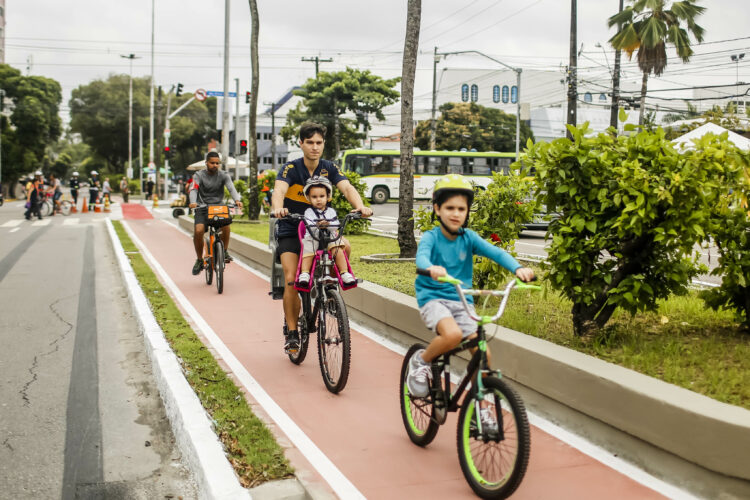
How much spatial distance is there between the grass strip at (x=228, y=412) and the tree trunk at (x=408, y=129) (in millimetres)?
4325

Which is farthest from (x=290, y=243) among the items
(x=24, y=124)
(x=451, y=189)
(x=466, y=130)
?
(x=466, y=130)

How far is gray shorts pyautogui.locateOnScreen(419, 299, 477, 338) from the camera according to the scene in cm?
418

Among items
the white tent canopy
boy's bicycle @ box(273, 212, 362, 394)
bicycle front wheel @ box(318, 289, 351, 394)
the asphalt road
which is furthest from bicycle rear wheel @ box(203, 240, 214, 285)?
the white tent canopy

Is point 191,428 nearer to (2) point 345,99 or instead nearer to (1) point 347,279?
(1) point 347,279

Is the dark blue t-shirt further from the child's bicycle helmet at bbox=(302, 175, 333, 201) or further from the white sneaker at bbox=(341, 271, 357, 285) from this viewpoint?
the white sneaker at bbox=(341, 271, 357, 285)

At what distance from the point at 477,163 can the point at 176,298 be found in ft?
116

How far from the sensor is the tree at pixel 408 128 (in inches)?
468

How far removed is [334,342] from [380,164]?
128 feet

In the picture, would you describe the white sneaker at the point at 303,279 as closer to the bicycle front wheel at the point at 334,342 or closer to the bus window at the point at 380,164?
the bicycle front wheel at the point at 334,342

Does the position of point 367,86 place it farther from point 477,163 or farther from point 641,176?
point 641,176

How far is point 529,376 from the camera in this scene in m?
5.11

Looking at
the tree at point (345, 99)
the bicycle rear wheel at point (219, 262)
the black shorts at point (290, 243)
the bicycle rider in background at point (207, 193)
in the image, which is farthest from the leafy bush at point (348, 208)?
the tree at point (345, 99)

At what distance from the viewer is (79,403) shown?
5.74 meters

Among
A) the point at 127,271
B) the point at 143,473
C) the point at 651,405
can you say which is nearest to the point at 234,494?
the point at 143,473
